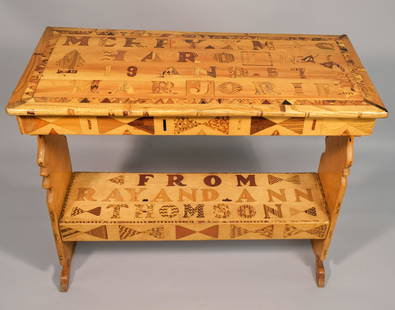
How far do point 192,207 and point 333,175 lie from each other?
695 mm

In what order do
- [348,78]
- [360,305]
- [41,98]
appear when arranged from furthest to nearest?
[360,305] → [348,78] → [41,98]

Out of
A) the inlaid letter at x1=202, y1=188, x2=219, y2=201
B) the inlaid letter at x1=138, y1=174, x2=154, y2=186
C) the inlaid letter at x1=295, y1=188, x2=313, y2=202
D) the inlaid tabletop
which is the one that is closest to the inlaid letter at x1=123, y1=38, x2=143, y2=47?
the inlaid tabletop

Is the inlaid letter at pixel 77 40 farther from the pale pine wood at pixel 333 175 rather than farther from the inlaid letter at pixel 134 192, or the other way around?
the pale pine wood at pixel 333 175

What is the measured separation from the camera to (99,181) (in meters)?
2.63

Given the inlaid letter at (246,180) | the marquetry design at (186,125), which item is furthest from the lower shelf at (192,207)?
the marquetry design at (186,125)

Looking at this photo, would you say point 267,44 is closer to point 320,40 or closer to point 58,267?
point 320,40

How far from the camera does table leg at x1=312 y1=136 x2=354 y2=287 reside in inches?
89.5

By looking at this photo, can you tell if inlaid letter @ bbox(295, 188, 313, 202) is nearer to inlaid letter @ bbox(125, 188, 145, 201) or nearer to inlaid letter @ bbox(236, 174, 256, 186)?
inlaid letter @ bbox(236, 174, 256, 186)

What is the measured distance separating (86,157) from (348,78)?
1.71 meters

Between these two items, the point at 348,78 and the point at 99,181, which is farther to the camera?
the point at 99,181

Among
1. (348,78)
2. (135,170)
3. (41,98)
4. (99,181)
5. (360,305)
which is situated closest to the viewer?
(41,98)

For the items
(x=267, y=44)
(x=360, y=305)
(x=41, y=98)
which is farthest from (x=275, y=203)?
(x=41, y=98)

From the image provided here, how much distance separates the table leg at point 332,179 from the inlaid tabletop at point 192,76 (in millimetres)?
277

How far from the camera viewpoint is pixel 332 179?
2.48 m
